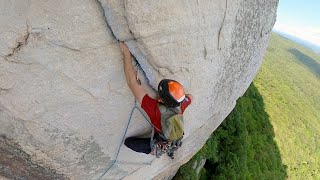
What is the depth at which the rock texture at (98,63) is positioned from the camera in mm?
3824

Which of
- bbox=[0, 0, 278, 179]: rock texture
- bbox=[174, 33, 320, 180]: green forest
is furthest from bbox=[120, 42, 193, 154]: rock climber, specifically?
bbox=[174, 33, 320, 180]: green forest

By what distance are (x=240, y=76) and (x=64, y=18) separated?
11.2 ft

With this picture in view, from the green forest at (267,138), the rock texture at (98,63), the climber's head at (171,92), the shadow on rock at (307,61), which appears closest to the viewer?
the rock texture at (98,63)

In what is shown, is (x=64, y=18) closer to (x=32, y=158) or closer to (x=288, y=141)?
(x=32, y=158)

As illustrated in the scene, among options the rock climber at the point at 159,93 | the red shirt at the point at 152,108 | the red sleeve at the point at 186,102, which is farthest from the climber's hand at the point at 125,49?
the red sleeve at the point at 186,102

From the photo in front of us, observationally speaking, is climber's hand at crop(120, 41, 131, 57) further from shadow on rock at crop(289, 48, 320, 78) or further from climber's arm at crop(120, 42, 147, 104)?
shadow on rock at crop(289, 48, 320, 78)

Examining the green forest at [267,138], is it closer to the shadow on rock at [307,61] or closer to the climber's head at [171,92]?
the climber's head at [171,92]

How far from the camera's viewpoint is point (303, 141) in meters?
37.0

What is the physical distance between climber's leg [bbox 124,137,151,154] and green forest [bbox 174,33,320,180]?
7048mm

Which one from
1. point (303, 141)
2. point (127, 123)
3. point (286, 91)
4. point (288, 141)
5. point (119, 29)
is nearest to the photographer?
point (119, 29)

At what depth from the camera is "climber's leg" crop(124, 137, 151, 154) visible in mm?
5047

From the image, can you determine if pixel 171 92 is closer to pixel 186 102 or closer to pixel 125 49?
pixel 125 49

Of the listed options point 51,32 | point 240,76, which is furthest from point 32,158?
point 240,76

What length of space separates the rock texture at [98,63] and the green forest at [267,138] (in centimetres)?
711
